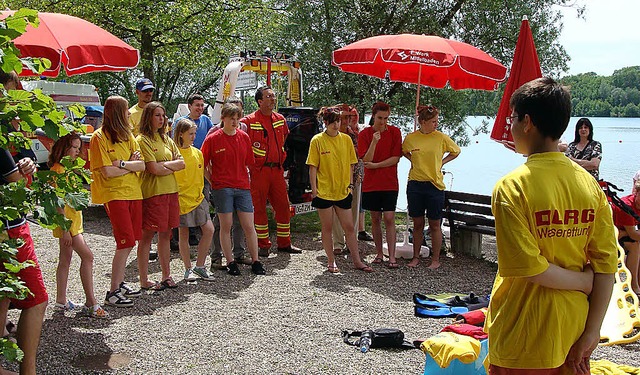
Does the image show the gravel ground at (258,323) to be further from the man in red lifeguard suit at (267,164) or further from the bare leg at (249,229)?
the man in red lifeguard suit at (267,164)

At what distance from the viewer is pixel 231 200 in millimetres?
7305

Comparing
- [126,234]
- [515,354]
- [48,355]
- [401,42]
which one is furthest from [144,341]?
[401,42]

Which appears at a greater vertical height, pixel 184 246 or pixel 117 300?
pixel 184 246

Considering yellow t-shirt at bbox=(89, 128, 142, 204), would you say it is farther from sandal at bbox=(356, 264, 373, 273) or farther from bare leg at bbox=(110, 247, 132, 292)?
sandal at bbox=(356, 264, 373, 273)

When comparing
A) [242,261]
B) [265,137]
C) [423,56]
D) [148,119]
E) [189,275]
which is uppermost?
[423,56]

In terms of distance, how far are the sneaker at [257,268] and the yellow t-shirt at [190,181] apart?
104 cm

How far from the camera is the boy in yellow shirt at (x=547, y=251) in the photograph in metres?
2.33

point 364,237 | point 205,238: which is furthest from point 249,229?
point 364,237

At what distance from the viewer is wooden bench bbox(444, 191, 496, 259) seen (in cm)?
846

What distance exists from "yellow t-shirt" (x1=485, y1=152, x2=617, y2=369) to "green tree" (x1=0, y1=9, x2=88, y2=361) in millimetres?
1871

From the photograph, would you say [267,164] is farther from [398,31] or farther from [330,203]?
[398,31]

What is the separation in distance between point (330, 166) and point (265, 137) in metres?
1.12

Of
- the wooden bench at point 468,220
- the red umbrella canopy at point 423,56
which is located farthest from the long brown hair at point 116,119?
the wooden bench at point 468,220

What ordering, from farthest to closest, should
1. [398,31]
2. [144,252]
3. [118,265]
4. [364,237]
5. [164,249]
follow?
[398,31] → [364,237] → [164,249] → [144,252] → [118,265]
